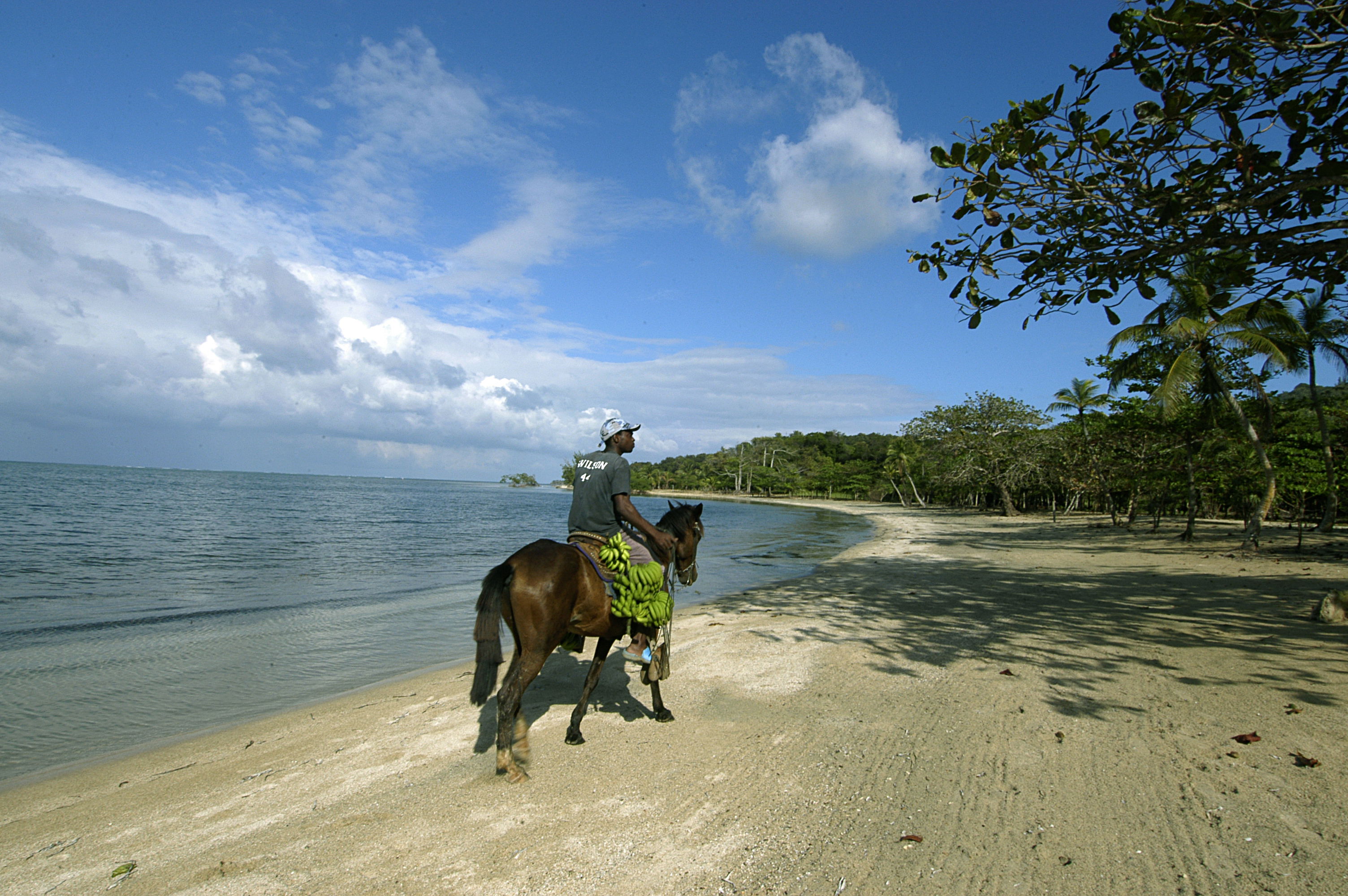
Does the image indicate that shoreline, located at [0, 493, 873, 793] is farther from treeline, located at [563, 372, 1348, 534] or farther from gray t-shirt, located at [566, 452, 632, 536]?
treeline, located at [563, 372, 1348, 534]

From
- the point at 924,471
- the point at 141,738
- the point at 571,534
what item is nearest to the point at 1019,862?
the point at 571,534

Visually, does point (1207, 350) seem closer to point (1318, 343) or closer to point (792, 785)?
point (1318, 343)

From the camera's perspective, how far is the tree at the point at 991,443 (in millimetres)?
36531

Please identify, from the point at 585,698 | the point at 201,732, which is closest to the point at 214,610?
the point at 201,732

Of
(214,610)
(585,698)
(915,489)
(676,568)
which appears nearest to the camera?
(585,698)

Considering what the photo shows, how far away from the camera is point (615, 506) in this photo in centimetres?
502

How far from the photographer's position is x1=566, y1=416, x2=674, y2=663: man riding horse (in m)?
4.98

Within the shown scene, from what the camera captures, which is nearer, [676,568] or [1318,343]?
[676,568]

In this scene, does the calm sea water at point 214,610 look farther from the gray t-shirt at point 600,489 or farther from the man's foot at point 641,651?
the gray t-shirt at point 600,489

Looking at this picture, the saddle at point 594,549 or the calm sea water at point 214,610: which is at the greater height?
the saddle at point 594,549

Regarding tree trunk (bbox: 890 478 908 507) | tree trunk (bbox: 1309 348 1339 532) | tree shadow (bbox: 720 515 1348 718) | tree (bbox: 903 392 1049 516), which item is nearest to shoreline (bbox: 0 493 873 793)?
tree shadow (bbox: 720 515 1348 718)

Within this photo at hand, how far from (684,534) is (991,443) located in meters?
37.5

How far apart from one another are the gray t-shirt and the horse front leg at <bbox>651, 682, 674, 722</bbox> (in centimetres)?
139

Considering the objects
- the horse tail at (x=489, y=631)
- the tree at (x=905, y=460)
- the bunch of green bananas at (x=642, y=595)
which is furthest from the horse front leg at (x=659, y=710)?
the tree at (x=905, y=460)
